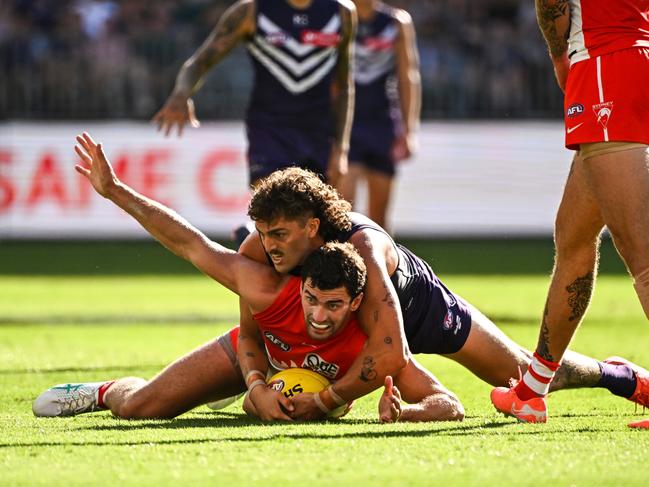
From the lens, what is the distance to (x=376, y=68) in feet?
41.7

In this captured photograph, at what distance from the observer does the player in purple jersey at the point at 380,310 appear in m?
6.00

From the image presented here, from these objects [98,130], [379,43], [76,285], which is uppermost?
[379,43]

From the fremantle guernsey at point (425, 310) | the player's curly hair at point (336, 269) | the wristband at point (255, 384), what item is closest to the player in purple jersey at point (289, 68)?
the fremantle guernsey at point (425, 310)

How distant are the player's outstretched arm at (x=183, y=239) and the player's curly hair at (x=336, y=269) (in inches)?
11.8

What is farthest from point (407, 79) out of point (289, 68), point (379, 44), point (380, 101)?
point (289, 68)

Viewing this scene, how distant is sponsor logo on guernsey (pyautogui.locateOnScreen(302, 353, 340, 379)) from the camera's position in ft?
20.7

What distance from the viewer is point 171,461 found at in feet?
16.5

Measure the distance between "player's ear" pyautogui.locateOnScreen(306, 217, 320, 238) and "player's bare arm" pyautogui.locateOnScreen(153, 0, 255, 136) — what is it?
234 cm

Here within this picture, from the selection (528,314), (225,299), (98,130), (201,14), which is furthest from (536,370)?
(201,14)

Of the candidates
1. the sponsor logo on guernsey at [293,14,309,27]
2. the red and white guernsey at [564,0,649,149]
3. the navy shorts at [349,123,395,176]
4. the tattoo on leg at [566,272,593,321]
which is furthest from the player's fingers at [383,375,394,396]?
the navy shorts at [349,123,395,176]

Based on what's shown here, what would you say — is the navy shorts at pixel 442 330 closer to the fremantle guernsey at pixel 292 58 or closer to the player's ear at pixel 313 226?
the player's ear at pixel 313 226

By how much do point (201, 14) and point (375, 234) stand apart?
48.4ft

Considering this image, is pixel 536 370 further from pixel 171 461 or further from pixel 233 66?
pixel 233 66

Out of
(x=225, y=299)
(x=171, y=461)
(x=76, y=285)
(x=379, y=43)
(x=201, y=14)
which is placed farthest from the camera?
(x=201, y=14)
